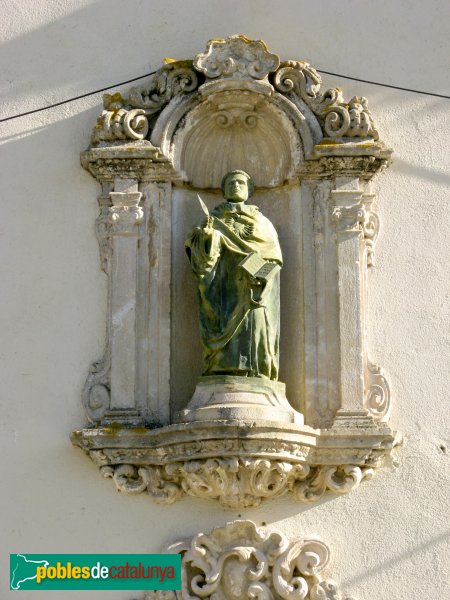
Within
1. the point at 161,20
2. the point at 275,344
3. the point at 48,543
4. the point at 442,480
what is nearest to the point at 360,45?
the point at 161,20

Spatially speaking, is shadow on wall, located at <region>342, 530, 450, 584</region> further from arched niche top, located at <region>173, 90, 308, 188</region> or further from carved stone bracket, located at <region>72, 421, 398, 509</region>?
arched niche top, located at <region>173, 90, 308, 188</region>

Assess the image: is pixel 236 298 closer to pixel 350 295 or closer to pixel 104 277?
pixel 350 295

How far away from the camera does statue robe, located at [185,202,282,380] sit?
1004cm

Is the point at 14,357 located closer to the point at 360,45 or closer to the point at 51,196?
the point at 51,196

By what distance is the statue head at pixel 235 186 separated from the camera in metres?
10.4

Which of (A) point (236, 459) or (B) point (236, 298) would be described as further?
(B) point (236, 298)

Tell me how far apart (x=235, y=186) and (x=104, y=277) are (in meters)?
0.96

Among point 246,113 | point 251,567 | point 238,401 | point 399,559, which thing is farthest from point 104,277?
point 399,559

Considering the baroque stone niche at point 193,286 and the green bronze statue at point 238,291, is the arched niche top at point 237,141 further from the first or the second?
the green bronze statue at point 238,291

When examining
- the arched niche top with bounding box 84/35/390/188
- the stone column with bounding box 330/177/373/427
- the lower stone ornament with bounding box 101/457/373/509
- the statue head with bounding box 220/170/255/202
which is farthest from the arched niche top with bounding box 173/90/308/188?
the lower stone ornament with bounding box 101/457/373/509

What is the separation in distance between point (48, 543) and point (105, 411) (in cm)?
83

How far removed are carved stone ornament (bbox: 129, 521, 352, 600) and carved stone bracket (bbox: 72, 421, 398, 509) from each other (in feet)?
0.75

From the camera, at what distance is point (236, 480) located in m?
9.80

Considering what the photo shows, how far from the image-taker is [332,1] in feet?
36.0
